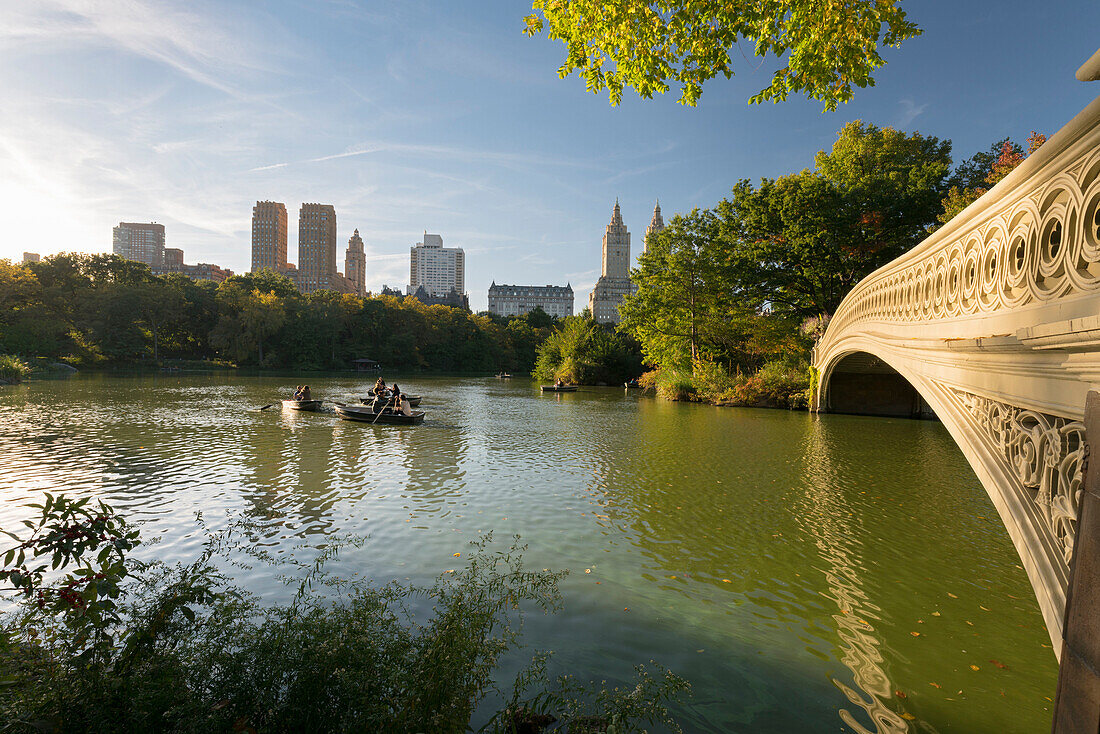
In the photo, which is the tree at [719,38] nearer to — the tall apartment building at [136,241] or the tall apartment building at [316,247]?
the tall apartment building at [316,247]

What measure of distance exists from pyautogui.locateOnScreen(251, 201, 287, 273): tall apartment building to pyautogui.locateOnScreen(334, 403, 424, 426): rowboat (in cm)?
17103

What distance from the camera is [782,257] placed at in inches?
1250

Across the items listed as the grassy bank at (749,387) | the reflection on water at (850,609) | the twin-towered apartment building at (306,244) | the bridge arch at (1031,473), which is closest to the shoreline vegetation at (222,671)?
the reflection on water at (850,609)

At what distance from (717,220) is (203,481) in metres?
32.4

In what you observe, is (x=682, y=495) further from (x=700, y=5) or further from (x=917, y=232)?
(x=917, y=232)

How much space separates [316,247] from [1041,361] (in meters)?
185

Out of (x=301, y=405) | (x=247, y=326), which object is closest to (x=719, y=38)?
(x=301, y=405)

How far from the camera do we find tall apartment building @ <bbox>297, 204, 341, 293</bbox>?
164375 millimetres

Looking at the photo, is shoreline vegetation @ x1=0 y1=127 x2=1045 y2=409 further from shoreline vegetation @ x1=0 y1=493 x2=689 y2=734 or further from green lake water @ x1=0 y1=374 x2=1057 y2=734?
shoreline vegetation @ x1=0 y1=493 x2=689 y2=734

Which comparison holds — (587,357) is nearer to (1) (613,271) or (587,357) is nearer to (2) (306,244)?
(1) (613,271)

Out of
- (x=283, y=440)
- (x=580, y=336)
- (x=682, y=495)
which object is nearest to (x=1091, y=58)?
(x=682, y=495)

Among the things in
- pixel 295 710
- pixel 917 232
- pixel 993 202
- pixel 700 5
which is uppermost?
pixel 917 232

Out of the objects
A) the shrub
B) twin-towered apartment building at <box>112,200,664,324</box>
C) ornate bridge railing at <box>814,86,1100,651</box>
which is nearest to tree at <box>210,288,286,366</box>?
the shrub

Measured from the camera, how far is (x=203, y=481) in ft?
33.0
